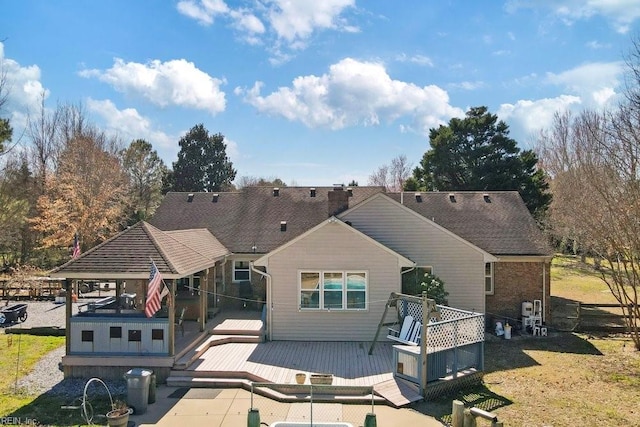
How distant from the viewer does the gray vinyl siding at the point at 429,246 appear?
1809cm

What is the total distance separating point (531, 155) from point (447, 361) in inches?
1249

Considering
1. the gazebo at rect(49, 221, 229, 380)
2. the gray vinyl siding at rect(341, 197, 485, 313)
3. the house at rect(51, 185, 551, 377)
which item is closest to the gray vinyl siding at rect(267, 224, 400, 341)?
the house at rect(51, 185, 551, 377)

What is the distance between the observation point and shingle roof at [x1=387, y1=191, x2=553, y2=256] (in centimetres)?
2003

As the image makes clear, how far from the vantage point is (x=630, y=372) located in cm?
1392

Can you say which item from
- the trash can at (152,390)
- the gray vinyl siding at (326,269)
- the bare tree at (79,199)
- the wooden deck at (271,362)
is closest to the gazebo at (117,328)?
the wooden deck at (271,362)

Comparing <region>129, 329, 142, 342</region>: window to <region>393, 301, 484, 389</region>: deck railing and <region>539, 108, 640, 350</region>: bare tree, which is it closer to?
<region>393, 301, 484, 389</region>: deck railing

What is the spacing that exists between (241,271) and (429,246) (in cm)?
872

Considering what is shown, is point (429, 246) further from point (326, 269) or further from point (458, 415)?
point (458, 415)

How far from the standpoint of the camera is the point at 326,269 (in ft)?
53.5

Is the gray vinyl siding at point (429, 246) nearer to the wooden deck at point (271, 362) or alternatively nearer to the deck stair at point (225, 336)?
the wooden deck at point (271, 362)

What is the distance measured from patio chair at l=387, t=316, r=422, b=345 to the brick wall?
6.48m

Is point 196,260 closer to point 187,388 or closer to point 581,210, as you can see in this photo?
point 187,388

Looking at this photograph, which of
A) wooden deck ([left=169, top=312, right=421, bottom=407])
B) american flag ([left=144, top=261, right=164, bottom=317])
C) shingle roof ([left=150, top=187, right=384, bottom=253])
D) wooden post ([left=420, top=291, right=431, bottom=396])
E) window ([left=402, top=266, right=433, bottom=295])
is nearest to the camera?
wooden post ([left=420, top=291, right=431, bottom=396])

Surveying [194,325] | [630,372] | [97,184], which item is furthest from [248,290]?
[97,184]
